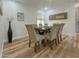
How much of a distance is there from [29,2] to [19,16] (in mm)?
961

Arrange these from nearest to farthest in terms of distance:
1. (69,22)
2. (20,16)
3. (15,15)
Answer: (15,15) → (20,16) → (69,22)

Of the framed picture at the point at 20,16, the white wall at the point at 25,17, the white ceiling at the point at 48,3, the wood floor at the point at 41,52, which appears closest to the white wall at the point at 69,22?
the white wall at the point at 25,17

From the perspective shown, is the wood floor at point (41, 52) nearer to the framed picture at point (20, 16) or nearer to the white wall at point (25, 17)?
the white wall at point (25, 17)

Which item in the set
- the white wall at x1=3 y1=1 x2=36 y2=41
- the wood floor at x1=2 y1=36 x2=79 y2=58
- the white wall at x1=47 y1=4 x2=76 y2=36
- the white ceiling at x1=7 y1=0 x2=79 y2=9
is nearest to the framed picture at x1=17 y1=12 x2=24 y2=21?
the white wall at x1=3 y1=1 x2=36 y2=41

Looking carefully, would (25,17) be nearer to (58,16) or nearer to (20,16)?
(20,16)

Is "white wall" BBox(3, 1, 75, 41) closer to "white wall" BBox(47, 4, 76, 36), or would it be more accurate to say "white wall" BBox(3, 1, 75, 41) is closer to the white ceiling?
"white wall" BBox(47, 4, 76, 36)

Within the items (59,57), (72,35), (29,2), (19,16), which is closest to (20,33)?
(19,16)

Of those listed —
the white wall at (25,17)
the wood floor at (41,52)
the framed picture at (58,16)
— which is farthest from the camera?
the framed picture at (58,16)

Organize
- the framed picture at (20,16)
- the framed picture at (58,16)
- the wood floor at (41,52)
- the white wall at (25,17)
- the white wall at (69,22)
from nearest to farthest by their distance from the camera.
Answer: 1. the wood floor at (41,52)
2. the white wall at (25,17)
3. the framed picture at (20,16)
4. the framed picture at (58,16)
5. the white wall at (69,22)

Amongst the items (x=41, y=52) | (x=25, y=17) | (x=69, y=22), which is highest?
(x=25, y=17)

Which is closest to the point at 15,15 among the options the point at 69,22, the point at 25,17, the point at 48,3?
the point at 25,17

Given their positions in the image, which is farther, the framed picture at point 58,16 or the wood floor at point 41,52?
the framed picture at point 58,16

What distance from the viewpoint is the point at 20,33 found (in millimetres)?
4988

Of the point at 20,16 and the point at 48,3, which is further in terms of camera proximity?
the point at 48,3
